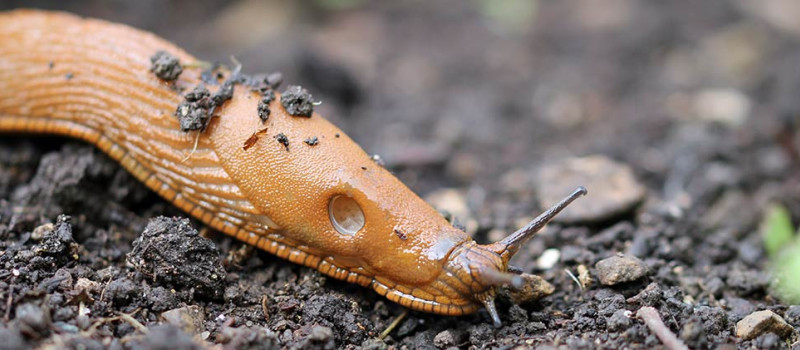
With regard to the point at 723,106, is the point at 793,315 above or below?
below

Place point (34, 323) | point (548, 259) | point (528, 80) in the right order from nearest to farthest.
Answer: point (34, 323)
point (548, 259)
point (528, 80)

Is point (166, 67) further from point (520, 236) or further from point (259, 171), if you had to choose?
point (520, 236)

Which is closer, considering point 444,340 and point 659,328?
point 659,328

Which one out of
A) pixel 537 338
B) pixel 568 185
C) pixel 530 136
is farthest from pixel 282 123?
pixel 530 136

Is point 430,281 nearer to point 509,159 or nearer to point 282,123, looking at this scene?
point 282,123

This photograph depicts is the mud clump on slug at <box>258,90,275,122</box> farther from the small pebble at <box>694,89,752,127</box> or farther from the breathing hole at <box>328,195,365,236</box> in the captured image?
the small pebble at <box>694,89,752,127</box>

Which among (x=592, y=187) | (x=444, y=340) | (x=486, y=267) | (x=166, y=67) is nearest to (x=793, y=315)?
(x=592, y=187)

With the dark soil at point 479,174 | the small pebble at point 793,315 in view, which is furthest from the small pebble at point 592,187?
the small pebble at point 793,315
